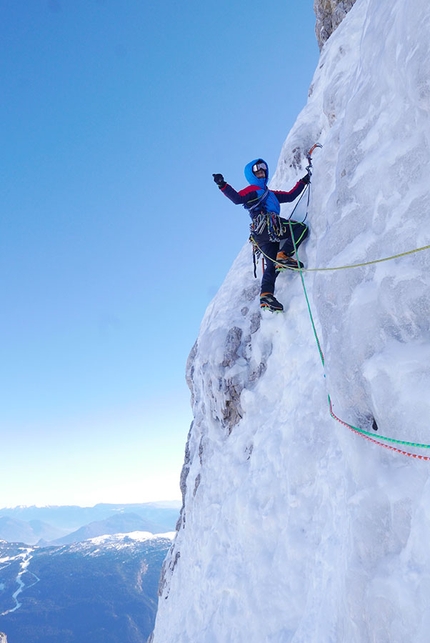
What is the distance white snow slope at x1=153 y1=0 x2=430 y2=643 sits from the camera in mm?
3324

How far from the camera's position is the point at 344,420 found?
175 inches

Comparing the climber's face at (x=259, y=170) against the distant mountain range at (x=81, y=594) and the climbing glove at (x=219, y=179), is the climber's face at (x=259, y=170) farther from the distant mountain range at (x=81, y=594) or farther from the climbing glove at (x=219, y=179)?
the distant mountain range at (x=81, y=594)

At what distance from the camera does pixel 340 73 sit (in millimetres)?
10453

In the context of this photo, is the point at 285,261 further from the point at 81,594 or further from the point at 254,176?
the point at 81,594

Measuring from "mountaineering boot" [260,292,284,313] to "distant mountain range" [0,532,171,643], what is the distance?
140218mm

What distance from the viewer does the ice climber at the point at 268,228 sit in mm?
8078

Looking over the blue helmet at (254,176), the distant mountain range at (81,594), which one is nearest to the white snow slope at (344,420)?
the blue helmet at (254,176)

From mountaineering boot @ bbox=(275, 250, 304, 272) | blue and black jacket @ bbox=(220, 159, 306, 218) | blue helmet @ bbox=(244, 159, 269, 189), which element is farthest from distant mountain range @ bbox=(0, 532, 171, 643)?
blue helmet @ bbox=(244, 159, 269, 189)

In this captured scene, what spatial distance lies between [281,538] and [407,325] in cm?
401

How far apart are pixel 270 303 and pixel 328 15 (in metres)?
12.8

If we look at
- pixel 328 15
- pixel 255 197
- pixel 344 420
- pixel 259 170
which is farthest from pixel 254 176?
pixel 328 15

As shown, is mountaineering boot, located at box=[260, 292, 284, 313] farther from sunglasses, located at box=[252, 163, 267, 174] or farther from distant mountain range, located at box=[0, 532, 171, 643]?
distant mountain range, located at box=[0, 532, 171, 643]

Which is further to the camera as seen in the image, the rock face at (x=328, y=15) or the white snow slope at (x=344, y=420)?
the rock face at (x=328, y=15)

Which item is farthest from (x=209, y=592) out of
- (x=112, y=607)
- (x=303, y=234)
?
(x=112, y=607)
